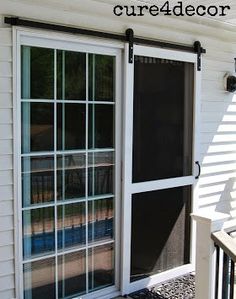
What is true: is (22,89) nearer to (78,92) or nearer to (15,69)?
(15,69)

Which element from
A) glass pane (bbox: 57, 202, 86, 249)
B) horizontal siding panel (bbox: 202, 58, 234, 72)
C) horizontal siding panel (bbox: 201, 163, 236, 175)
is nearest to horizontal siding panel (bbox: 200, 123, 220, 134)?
horizontal siding panel (bbox: 201, 163, 236, 175)

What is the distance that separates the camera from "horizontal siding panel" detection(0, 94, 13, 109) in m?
2.72

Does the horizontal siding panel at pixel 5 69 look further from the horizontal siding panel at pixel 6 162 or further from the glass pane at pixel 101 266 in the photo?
the glass pane at pixel 101 266

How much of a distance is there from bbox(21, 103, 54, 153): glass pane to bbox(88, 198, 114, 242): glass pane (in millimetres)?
654

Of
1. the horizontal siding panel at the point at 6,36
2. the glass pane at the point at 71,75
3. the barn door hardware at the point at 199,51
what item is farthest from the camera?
the barn door hardware at the point at 199,51

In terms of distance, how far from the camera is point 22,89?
9.25 feet

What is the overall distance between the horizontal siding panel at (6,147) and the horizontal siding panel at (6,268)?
76cm

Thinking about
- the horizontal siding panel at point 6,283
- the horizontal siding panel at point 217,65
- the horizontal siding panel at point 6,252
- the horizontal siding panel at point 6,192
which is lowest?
the horizontal siding panel at point 6,283

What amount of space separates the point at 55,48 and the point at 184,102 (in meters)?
1.46

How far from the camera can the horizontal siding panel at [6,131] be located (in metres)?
2.74

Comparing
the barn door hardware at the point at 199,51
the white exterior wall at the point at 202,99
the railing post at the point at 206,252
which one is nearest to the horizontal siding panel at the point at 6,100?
the white exterior wall at the point at 202,99

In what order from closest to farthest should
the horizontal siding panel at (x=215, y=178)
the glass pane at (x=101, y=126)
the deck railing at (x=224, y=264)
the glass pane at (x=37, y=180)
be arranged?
the deck railing at (x=224, y=264)
the glass pane at (x=37, y=180)
the glass pane at (x=101, y=126)
the horizontal siding panel at (x=215, y=178)

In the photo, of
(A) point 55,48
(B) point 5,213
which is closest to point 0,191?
(B) point 5,213

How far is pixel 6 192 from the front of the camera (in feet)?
9.17
